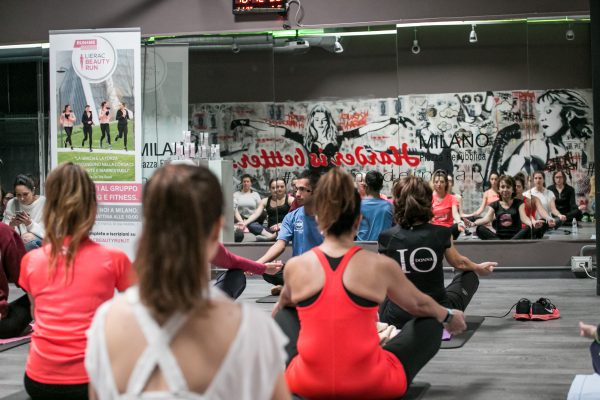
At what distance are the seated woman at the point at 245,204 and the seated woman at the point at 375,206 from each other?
279 centimetres

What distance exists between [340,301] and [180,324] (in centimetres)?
161

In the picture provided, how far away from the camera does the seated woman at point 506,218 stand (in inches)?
378

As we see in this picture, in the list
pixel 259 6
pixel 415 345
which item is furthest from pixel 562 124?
pixel 415 345

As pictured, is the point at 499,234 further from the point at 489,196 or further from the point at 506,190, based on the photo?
the point at 489,196

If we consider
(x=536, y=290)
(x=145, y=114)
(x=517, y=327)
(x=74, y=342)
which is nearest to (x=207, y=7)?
(x=145, y=114)

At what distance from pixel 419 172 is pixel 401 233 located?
6.18 meters

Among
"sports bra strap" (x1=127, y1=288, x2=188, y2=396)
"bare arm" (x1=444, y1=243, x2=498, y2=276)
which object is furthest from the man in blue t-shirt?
"sports bra strap" (x1=127, y1=288, x2=188, y2=396)

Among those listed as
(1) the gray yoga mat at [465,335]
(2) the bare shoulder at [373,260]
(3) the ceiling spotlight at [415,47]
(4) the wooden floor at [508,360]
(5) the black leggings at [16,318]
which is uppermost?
(3) the ceiling spotlight at [415,47]

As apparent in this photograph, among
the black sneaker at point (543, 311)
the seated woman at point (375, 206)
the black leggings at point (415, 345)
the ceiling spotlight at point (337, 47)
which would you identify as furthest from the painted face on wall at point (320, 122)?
the black leggings at point (415, 345)

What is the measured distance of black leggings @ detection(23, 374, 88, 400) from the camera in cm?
305

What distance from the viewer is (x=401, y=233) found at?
487cm

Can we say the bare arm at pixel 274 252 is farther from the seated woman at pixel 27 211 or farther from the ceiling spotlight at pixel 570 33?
the ceiling spotlight at pixel 570 33

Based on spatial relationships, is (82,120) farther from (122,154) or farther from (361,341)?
(361,341)

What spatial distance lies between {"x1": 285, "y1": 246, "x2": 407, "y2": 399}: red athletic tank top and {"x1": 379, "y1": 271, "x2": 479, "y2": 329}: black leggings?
5.10ft
